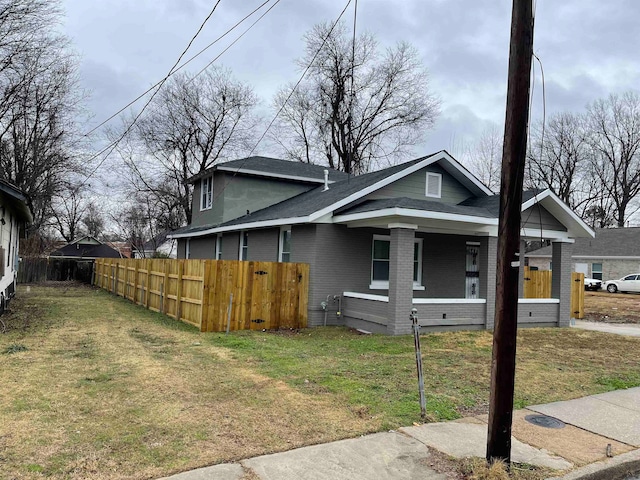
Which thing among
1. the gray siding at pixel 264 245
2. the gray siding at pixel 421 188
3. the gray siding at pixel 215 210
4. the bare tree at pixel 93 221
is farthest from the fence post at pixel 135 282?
the bare tree at pixel 93 221

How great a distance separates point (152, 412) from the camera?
5.35 meters

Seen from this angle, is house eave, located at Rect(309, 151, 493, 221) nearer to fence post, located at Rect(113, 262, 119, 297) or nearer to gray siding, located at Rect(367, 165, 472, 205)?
gray siding, located at Rect(367, 165, 472, 205)

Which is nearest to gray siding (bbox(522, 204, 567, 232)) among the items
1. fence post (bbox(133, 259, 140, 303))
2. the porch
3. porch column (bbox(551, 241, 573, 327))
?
porch column (bbox(551, 241, 573, 327))

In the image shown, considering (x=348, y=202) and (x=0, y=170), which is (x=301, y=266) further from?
(x=0, y=170)

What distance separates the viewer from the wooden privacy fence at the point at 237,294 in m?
11.5

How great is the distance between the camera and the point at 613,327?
51.8 ft

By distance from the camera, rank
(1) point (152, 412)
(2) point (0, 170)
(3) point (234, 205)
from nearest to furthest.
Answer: (1) point (152, 412) < (3) point (234, 205) < (2) point (0, 170)

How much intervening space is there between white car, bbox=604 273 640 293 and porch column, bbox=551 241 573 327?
79.9 feet

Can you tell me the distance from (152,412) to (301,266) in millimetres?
7619

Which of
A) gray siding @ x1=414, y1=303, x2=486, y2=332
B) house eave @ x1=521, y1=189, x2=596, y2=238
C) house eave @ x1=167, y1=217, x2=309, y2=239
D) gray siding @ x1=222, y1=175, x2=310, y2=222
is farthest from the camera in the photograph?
gray siding @ x1=222, y1=175, x2=310, y2=222

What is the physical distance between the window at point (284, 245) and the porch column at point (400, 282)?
396 centimetres

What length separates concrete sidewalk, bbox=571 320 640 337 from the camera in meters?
14.4

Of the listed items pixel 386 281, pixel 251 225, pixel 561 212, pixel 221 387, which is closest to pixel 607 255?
pixel 561 212

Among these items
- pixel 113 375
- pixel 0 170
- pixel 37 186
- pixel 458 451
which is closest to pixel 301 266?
pixel 113 375
